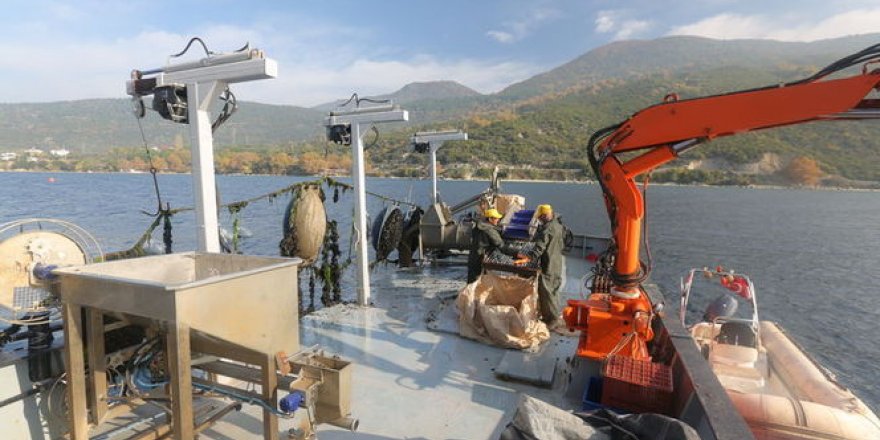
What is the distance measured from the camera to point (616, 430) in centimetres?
242

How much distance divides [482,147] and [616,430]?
8768 cm

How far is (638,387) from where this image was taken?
3.42 metres

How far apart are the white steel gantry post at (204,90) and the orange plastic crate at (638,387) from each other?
11.2 feet

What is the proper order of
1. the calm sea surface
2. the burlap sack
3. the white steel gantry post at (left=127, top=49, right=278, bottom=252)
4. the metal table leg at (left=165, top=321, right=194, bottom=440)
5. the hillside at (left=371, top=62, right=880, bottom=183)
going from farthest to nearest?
1. the hillside at (left=371, top=62, right=880, bottom=183)
2. the calm sea surface
3. the burlap sack
4. the white steel gantry post at (left=127, top=49, right=278, bottom=252)
5. the metal table leg at (left=165, top=321, right=194, bottom=440)

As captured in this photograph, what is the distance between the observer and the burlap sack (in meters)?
Result: 5.24

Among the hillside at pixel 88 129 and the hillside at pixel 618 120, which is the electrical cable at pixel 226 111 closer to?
the hillside at pixel 618 120

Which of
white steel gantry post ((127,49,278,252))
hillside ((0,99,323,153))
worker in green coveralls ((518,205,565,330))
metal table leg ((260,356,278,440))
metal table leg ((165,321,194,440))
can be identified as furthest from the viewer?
hillside ((0,99,323,153))

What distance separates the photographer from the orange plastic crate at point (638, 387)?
3387mm

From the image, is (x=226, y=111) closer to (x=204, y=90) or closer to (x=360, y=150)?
(x=204, y=90)

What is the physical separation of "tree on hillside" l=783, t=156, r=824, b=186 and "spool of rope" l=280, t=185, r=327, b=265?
224 ft

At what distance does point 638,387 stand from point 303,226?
4264 millimetres

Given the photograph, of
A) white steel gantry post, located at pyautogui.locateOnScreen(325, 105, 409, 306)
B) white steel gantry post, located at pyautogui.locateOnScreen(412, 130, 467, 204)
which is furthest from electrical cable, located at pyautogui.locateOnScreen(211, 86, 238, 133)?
white steel gantry post, located at pyautogui.locateOnScreen(412, 130, 467, 204)

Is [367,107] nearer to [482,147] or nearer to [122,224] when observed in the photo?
[122,224]

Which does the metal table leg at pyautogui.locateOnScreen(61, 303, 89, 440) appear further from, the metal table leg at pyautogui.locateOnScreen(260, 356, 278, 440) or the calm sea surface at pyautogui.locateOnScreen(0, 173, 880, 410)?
the calm sea surface at pyautogui.locateOnScreen(0, 173, 880, 410)
